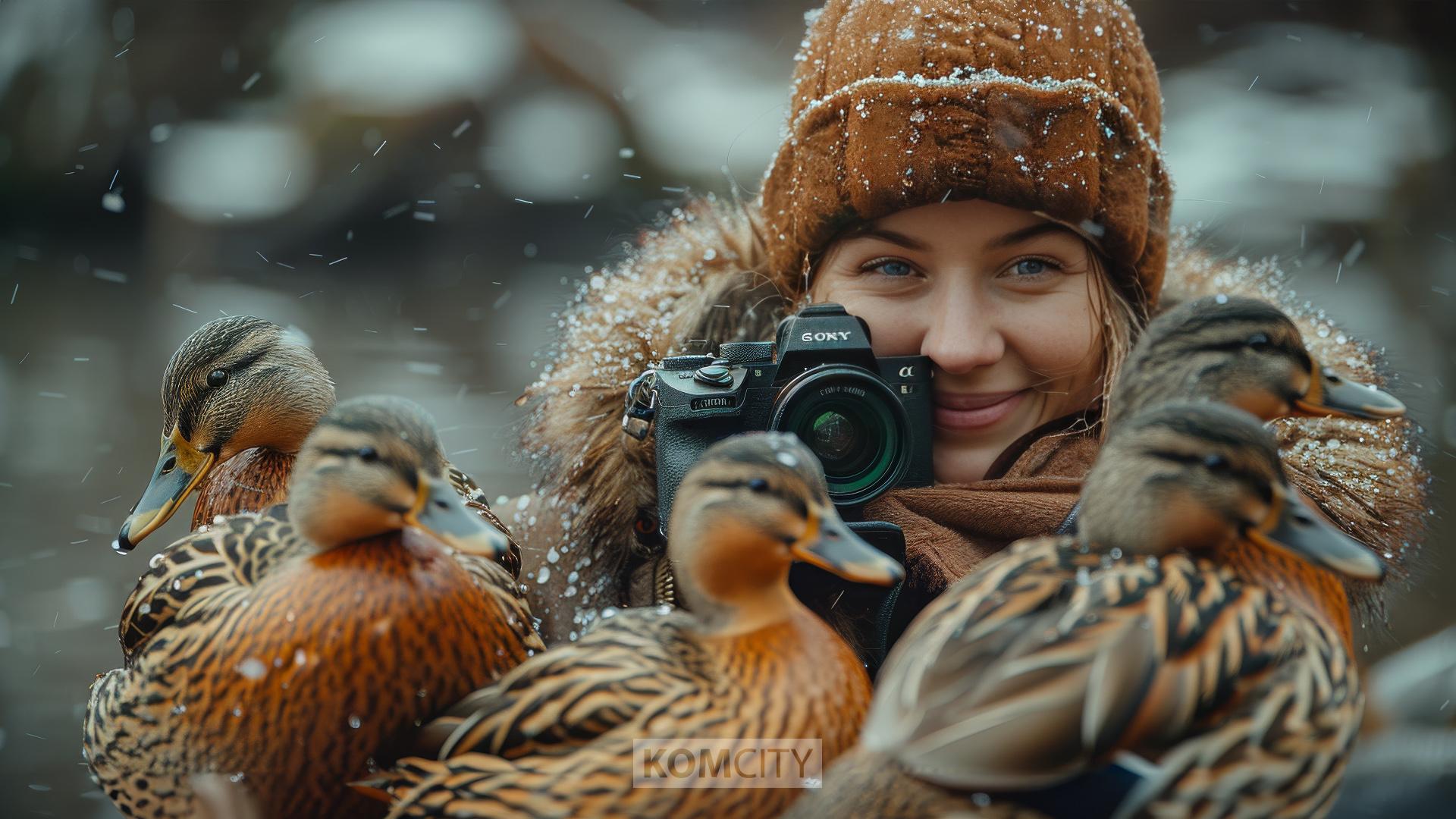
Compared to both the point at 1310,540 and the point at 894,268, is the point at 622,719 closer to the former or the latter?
the point at 1310,540

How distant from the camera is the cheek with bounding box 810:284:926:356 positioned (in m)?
1.32

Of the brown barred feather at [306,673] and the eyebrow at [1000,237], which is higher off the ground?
the eyebrow at [1000,237]

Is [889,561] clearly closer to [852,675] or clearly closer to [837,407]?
[852,675]

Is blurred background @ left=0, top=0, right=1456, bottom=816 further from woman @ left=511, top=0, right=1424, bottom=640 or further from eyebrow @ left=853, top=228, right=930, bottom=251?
eyebrow @ left=853, top=228, right=930, bottom=251

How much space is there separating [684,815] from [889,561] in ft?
0.76

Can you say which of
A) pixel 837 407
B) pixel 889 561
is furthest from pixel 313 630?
pixel 837 407

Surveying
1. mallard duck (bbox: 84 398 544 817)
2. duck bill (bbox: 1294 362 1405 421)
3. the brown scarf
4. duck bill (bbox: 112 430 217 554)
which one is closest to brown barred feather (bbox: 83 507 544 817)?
mallard duck (bbox: 84 398 544 817)

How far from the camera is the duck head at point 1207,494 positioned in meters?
0.67

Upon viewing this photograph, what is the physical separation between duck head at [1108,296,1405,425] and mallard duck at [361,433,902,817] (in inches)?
11.1

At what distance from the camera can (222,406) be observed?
1087mm

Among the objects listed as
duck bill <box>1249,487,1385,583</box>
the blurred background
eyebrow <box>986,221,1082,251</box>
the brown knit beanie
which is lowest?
the blurred background

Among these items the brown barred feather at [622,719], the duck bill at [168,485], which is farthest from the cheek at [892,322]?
the duck bill at [168,485]

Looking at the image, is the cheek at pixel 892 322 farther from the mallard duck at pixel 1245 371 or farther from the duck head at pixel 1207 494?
the duck head at pixel 1207 494

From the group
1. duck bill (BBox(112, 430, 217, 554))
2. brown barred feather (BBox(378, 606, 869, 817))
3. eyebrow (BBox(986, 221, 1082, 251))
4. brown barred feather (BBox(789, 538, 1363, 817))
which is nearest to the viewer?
brown barred feather (BBox(789, 538, 1363, 817))
